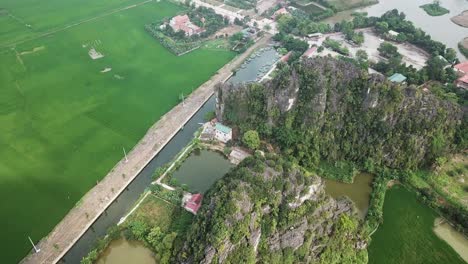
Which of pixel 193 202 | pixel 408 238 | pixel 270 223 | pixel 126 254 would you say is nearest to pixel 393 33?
pixel 408 238

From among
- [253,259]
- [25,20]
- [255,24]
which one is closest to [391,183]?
[253,259]

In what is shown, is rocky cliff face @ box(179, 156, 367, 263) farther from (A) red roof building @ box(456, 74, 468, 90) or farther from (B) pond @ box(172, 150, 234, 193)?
(A) red roof building @ box(456, 74, 468, 90)

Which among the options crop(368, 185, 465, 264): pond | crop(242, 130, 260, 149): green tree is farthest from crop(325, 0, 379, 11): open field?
crop(368, 185, 465, 264): pond

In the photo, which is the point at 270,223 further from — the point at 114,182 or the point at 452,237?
the point at 114,182

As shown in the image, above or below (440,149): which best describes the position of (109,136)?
below

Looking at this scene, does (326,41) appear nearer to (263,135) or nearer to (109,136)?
(263,135)

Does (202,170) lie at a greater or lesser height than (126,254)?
lesser

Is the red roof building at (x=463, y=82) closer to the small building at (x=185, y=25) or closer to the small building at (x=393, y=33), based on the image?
the small building at (x=393, y=33)
